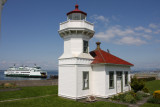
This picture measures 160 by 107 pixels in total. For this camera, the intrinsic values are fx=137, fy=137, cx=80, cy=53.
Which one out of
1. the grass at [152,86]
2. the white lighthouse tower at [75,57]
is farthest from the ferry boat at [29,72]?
the white lighthouse tower at [75,57]

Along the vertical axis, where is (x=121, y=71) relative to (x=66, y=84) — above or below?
above

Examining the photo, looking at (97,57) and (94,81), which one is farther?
(97,57)

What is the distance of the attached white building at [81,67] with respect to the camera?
14.1 metres

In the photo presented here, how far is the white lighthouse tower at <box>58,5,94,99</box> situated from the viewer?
45.8 feet

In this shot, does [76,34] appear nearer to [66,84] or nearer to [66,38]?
[66,38]

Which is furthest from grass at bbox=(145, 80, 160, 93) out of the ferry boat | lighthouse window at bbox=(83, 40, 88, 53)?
the ferry boat

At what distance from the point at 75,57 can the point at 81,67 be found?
50.7 inches

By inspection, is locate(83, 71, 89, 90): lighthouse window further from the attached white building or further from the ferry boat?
the ferry boat

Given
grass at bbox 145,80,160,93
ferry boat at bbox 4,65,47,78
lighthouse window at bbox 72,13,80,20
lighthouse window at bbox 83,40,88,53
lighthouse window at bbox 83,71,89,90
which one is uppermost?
lighthouse window at bbox 72,13,80,20

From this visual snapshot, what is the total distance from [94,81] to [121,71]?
4.19 metres

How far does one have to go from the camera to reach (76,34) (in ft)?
49.3

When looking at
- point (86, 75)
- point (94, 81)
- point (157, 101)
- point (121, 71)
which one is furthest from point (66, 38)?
point (157, 101)

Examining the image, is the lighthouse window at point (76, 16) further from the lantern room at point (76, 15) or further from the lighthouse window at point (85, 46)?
the lighthouse window at point (85, 46)

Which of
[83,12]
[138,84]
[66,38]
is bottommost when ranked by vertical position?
[138,84]
